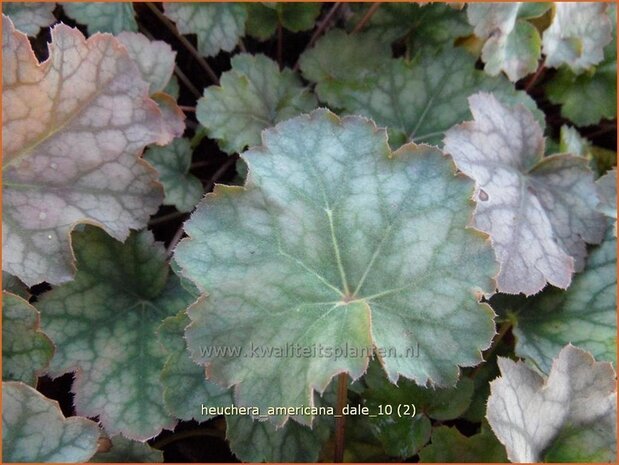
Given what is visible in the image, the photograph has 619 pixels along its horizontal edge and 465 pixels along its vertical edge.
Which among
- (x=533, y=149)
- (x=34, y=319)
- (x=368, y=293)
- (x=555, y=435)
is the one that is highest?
(x=34, y=319)

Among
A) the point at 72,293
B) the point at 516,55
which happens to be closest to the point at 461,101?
the point at 516,55

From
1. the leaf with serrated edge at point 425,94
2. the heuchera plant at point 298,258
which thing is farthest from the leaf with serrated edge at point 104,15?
the leaf with serrated edge at point 425,94

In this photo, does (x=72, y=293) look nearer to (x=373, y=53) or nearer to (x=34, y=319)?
(x=34, y=319)

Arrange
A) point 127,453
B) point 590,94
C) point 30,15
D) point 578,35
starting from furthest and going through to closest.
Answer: point 590,94
point 578,35
point 30,15
point 127,453

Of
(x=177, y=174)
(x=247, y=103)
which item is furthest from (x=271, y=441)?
(x=247, y=103)

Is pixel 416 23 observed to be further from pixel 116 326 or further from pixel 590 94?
pixel 116 326

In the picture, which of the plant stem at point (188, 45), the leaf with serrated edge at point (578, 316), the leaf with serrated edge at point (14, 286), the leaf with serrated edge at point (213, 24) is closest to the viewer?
the leaf with serrated edge at point (14, 286)

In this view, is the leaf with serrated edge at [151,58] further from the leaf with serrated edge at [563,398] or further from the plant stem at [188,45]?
the leaf with serrated edge at [563,398]
